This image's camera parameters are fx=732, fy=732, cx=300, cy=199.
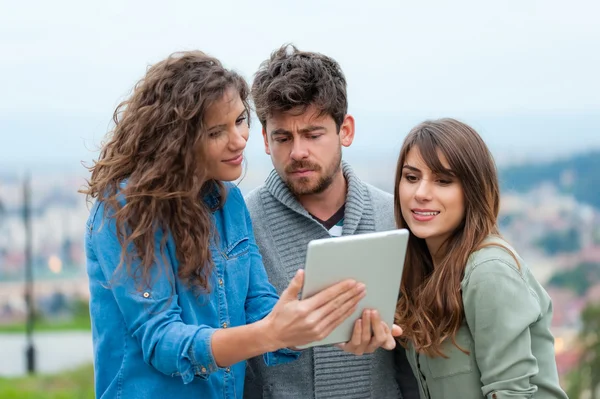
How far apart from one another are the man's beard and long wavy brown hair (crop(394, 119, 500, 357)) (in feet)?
0.96

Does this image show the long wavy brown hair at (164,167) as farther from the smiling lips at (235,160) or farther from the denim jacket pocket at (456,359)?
the denim jacket pocket at (456,359)

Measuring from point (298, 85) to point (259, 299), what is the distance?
68 centimetres

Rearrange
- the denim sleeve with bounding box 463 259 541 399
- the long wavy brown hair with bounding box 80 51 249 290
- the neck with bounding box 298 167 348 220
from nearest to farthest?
the long wavy brown hair with bounding box 80 51 249 290
the denim sleeve with bounding box 463 259 541 399
the neck with bounding box 298 167 348 220

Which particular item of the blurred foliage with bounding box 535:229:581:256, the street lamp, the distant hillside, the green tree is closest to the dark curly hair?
the green tree

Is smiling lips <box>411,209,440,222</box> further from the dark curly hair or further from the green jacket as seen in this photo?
the dark curly hair

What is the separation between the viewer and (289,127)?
2.22 m

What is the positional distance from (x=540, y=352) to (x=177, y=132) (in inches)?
42.6

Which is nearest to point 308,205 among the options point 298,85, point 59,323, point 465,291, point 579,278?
point 298,85

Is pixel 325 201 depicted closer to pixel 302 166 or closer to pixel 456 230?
pixel 302 166

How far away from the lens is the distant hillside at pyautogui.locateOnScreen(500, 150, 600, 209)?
8977 millimetres

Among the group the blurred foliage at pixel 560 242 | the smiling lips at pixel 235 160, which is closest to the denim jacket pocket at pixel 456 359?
the smiling lips at pixel 235 160

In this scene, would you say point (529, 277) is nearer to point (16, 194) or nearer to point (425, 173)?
point (425, 173)

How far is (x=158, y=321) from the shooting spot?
1.61m

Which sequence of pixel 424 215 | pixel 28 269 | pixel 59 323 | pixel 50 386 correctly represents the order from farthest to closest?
1. pixel 59 323
2. pixel 28 269
3. pixel 50 386
4. pixel 424 215
